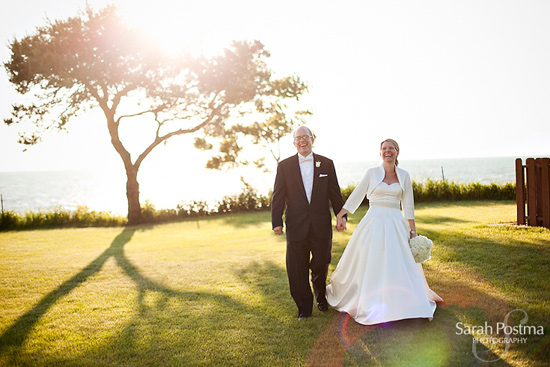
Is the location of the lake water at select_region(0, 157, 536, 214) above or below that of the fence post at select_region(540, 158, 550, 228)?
above

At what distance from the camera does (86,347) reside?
513 centimetres

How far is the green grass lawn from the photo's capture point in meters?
4.62

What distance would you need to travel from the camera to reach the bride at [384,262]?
5078mm

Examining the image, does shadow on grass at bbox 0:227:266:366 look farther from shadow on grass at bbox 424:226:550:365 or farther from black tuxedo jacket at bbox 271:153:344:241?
shadow on grass at bbox 424:226:550:365

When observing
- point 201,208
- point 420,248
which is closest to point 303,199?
point 420,248

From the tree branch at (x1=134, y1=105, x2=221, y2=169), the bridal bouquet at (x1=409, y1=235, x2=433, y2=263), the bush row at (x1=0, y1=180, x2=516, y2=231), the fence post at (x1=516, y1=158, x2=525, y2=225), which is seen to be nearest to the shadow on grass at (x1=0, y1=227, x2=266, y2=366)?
the bridal bouquet at (x1=409, y1=235, x2=433, y2=263)

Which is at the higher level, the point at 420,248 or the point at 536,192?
the point at 536,192

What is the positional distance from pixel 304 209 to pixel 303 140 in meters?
0.91

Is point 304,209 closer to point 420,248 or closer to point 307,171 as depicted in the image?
point 307,171

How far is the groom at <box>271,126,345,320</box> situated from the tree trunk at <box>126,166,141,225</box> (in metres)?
18.2

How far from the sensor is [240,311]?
6.22 meters

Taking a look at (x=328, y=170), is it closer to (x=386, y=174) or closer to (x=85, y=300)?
(x=386, y=174)

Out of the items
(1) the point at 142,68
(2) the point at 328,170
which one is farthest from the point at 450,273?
(1) the point at 142,68

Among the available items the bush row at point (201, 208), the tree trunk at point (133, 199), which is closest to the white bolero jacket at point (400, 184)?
the bush row at point (201, 208)
